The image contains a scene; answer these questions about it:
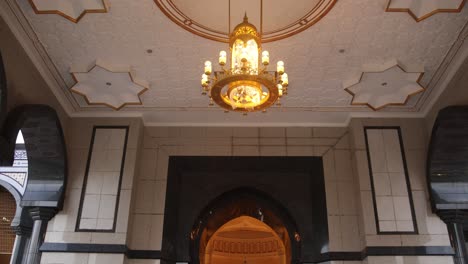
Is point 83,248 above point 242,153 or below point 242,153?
below

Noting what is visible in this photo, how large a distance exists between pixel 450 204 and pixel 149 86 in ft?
15.2

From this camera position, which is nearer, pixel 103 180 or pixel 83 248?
pixel 83 248

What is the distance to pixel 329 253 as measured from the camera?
21.7 feet

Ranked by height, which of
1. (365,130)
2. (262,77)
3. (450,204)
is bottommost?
(450,204)

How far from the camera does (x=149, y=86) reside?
21.9 ft

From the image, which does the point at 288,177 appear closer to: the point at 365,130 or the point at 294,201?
the point at 294,201

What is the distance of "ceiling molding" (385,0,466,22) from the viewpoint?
4.91 meters

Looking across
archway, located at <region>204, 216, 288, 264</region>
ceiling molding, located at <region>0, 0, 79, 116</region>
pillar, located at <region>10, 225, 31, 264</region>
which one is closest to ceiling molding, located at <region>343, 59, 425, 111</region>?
ceiling molding, located at <region>0, 0, 79, 116</region>

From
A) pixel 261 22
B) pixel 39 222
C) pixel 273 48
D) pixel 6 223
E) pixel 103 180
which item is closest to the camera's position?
pixel 261 22

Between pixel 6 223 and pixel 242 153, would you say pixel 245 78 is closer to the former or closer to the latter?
pixel 242 153

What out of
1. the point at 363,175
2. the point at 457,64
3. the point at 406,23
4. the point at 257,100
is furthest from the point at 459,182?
the point at 257,100

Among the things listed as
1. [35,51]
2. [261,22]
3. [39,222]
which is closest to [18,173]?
[39,222]

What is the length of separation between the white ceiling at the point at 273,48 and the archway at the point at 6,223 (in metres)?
3.52

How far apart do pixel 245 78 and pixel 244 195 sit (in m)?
3.70
